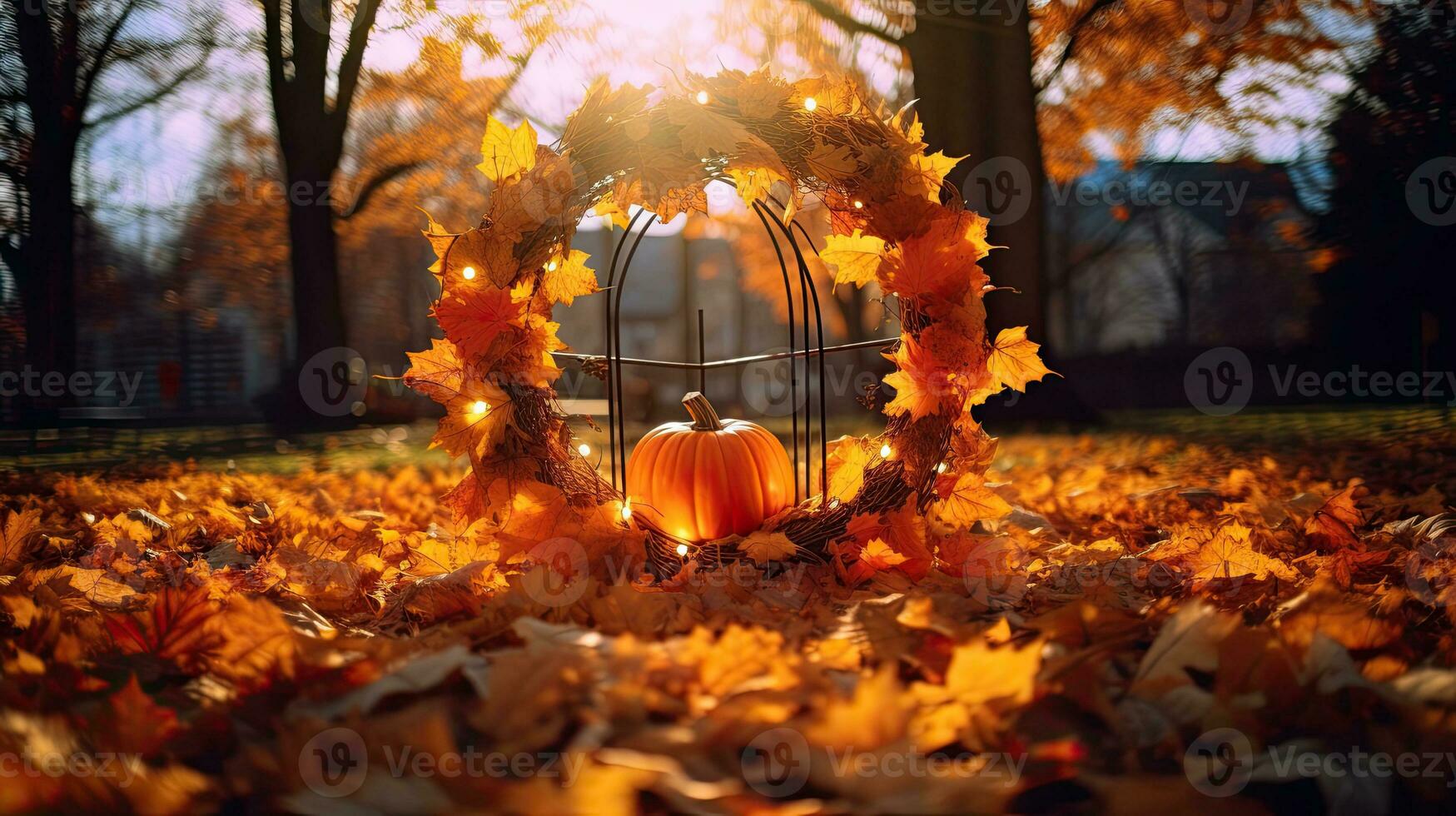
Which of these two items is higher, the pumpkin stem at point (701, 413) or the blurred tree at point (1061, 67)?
the blurred tree at point (1061, 67)

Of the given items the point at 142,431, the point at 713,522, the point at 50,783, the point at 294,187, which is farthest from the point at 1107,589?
the point at 294,187

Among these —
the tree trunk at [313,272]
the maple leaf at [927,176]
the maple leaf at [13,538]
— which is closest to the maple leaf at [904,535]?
the maple leaf at [927,176]

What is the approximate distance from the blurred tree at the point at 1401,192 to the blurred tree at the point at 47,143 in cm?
710

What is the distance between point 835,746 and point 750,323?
17390 mm

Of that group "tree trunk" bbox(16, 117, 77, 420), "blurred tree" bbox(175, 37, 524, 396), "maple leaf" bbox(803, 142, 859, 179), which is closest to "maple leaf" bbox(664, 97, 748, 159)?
"maple leaf" bbox(803, 142, 859, 179)

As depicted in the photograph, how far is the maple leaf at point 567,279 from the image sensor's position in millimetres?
2430

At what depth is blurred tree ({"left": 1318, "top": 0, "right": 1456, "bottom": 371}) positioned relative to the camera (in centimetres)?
419

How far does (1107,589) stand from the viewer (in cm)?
176

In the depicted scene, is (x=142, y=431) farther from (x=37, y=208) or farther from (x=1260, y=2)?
(x=1260, y=2)

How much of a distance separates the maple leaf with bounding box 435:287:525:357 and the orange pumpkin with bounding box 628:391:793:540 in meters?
0.65

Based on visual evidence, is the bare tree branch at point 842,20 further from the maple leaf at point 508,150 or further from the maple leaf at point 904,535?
the maple leaf at point 904,535

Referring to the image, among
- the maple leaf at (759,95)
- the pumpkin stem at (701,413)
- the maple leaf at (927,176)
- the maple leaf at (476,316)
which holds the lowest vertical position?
the pumpkin stem at (701,413)

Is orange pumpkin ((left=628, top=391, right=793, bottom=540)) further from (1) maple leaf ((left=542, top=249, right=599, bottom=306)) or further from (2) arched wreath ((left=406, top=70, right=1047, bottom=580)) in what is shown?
(1) maple leaf ((left=542, top=249, right=599, bottom=306))

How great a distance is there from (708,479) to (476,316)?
84cm
